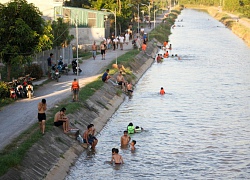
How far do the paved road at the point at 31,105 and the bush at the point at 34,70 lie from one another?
4.20ft

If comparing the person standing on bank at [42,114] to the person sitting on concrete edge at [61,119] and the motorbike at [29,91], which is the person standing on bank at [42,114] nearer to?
the person sitting on concrete edge at [61,119]

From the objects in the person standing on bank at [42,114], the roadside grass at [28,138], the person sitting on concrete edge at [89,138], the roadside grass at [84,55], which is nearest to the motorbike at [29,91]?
the roadside grass at [28,138]

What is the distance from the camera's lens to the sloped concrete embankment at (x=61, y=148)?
21.0m

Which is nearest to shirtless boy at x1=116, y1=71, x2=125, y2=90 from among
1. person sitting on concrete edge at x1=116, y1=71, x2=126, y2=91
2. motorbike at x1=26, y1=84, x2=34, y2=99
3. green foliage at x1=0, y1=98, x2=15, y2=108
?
person sitting on concrete edge at x1=116, y1=71, x2=126, y2=91

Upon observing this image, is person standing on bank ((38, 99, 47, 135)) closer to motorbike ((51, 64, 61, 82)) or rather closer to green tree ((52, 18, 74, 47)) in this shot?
motorbike ((51, 64, 61, 82))

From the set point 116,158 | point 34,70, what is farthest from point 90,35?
point 116,158

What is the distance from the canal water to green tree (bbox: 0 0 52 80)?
674cm

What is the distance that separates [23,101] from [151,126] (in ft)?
24.1

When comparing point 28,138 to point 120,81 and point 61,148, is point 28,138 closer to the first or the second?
point 61,148

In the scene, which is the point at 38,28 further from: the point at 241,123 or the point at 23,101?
the point at 241,123

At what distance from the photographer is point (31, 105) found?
3102cm

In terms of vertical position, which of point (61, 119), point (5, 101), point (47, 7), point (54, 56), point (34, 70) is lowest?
point (61, 119)

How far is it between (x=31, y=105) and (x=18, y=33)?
6136 millimetres

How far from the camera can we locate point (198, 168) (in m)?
25.0
